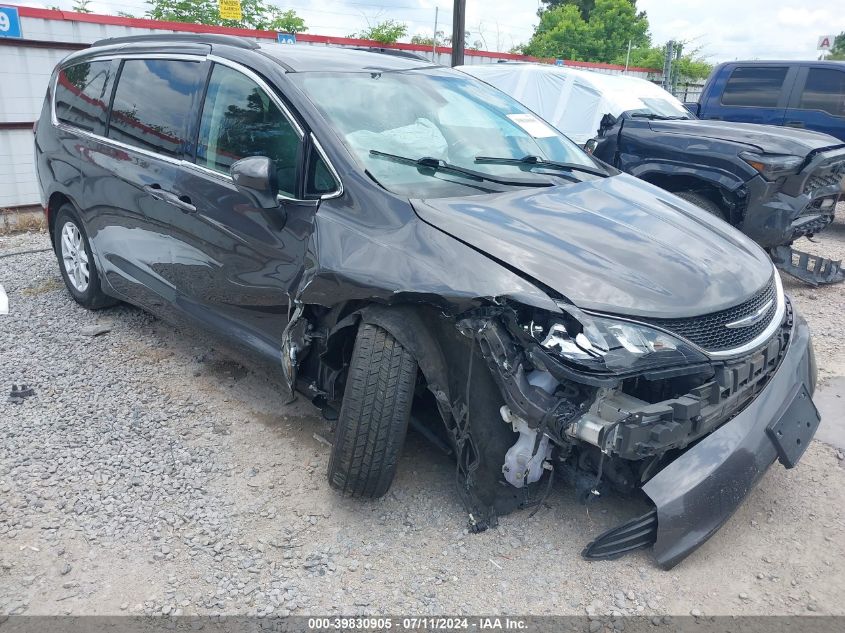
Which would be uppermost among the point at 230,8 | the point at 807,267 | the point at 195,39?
the point at 195,39

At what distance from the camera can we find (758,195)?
5.73m

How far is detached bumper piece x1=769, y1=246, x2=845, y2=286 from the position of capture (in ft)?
19.7

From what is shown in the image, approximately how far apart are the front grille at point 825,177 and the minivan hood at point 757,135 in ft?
0.63

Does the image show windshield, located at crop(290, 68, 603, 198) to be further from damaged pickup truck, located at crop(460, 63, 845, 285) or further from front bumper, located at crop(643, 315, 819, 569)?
damaged pickup truck, located at crop(460, 63, 845, 285)

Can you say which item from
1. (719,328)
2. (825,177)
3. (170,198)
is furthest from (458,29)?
(719,328)

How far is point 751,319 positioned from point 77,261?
14.9ft

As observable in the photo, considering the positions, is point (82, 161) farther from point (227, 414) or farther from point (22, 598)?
point (22, 598)

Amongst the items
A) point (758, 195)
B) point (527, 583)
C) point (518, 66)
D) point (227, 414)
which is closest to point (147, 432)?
point (227, 414)

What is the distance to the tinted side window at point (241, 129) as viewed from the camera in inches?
124

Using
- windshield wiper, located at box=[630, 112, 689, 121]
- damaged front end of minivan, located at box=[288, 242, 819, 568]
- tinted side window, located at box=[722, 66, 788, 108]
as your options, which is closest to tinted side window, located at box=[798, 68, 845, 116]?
tinted side window, located at box=[722, 66, 788, 108]

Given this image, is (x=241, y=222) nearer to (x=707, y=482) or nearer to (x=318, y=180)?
(x=318, y=180)

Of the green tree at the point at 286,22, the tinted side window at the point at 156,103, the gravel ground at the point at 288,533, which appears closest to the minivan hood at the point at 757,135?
the gravel ground at the point at 288,533

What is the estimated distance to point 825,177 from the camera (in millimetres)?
6059

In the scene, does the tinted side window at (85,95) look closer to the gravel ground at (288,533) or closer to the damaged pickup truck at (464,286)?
the damaged pickup truck at (464,286)
